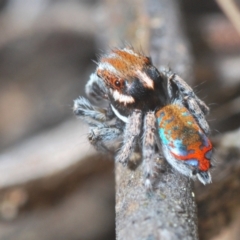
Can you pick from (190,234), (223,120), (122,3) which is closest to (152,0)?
(122,3)

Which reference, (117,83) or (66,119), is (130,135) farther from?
(66,119)

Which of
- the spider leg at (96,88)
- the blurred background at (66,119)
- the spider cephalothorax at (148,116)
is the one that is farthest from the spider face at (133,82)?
the blurred background at (66,119)

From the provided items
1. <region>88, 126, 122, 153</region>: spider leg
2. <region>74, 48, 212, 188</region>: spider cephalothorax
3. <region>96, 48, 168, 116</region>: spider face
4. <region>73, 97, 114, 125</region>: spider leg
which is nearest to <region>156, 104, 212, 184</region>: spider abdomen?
<region>74, 48, 212, 188</region>: spider cephalothorax

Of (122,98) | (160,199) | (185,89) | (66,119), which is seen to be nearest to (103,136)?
(122,98)

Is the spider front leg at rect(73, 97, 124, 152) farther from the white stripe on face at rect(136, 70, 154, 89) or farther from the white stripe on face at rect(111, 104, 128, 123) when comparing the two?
the white stripe on face at rect(136, 70, 154, 89)

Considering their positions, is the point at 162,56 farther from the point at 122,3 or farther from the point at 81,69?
the point at 81,69

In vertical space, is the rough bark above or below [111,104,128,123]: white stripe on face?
below
